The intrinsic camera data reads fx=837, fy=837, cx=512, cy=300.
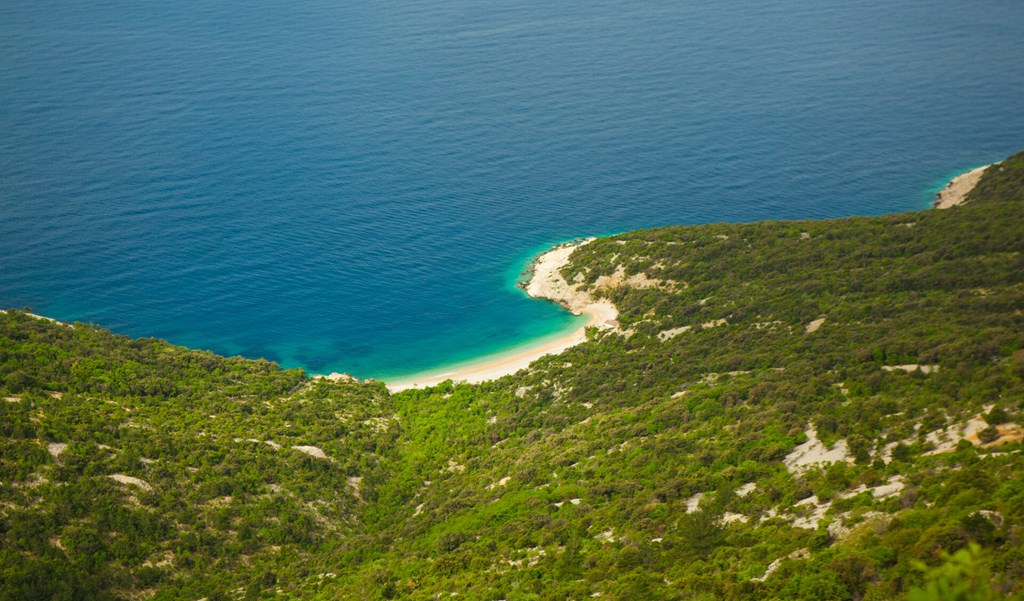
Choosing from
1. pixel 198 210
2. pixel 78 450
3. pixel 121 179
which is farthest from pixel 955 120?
pixel 78 450

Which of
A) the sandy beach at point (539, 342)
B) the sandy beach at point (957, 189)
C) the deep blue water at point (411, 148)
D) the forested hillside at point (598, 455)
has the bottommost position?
the forested hillside at point (598, 455)

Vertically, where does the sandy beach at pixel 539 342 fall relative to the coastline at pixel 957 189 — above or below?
below

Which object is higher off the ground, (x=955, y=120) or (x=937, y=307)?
(x=955, y=120)

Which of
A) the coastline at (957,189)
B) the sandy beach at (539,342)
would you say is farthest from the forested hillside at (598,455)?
the coastline at (957,189)

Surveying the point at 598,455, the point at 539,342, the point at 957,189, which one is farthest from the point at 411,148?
the point at 598,455

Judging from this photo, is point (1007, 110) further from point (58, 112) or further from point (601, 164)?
point (58, 112)

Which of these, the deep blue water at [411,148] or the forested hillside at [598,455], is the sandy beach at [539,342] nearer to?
the deep blue water at [411,148]

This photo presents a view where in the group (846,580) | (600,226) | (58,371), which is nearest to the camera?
(846,580)
